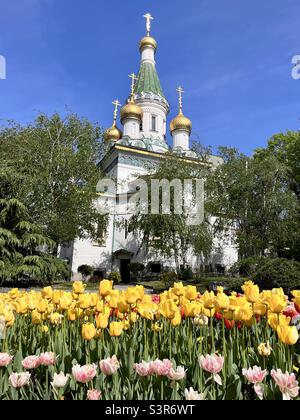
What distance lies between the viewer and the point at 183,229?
71.1ft

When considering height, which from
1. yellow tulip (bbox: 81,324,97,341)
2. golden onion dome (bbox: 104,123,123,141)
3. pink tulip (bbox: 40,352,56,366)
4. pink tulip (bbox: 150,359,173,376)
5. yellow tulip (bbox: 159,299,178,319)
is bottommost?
pink tulip (bbox: 40,352,56,366)

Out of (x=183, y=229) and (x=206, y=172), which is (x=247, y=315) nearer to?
(x=183, y=229)

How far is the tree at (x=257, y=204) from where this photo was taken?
1867 centimetres

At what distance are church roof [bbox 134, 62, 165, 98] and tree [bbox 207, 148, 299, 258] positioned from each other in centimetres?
2089

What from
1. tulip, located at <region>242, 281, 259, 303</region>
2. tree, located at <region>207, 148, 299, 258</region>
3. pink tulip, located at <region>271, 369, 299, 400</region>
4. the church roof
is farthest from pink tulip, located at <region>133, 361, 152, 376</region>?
the church roof

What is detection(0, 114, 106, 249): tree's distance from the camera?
750 inches

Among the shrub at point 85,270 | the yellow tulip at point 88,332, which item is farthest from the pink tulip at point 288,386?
the shrub at point 85,270

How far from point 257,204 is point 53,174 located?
40.3 feet

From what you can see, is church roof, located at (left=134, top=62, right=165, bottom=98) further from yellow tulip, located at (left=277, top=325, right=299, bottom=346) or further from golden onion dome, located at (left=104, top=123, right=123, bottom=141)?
yellow tulip, located at (left=277, top=325, right=299, bottom=346)

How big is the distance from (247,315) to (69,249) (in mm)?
27690

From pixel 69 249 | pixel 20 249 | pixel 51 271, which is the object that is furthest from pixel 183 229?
pixel 69 249

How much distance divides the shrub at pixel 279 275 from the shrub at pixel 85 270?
16949mm

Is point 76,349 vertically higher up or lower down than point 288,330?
lower down

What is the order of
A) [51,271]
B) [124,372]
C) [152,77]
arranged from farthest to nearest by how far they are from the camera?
[152,77] → [51,271] → [124,372]
